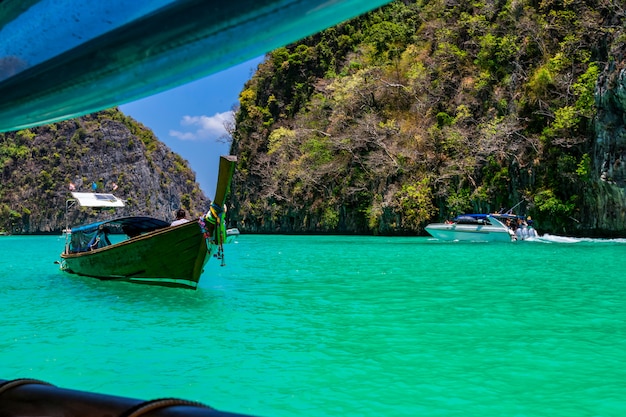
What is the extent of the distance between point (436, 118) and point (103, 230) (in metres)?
24.3

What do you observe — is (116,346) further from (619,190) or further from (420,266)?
(619,190)

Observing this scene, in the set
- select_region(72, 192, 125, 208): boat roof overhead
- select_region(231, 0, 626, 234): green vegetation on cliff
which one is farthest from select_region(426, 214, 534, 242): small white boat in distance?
select_region(72, 192, 125, 208): boat roof overhead

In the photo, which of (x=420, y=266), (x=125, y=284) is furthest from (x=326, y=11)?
(x=420, y=266)

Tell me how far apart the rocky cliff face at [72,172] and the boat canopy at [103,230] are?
6298 cm

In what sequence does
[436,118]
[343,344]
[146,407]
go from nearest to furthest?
1. [146,407]
2. [343,344]
3. [436,118]

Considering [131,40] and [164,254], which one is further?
[164,254]

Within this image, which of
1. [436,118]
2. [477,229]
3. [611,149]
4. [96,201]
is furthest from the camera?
[436,118]

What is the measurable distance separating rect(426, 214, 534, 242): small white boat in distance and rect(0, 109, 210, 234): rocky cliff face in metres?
58.2

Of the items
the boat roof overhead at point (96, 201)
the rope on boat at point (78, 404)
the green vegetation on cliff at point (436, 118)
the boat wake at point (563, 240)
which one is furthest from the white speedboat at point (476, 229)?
the rope on boat at point (78, 404)

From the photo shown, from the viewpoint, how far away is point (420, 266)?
49.9 ft

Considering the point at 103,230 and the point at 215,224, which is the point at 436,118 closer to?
the point at 103,230

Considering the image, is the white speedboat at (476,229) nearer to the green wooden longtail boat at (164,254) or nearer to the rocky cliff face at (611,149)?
the rocky cliff face at (611,149)

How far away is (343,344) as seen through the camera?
6.25m

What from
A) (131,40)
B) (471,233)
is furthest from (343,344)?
(471,233)
